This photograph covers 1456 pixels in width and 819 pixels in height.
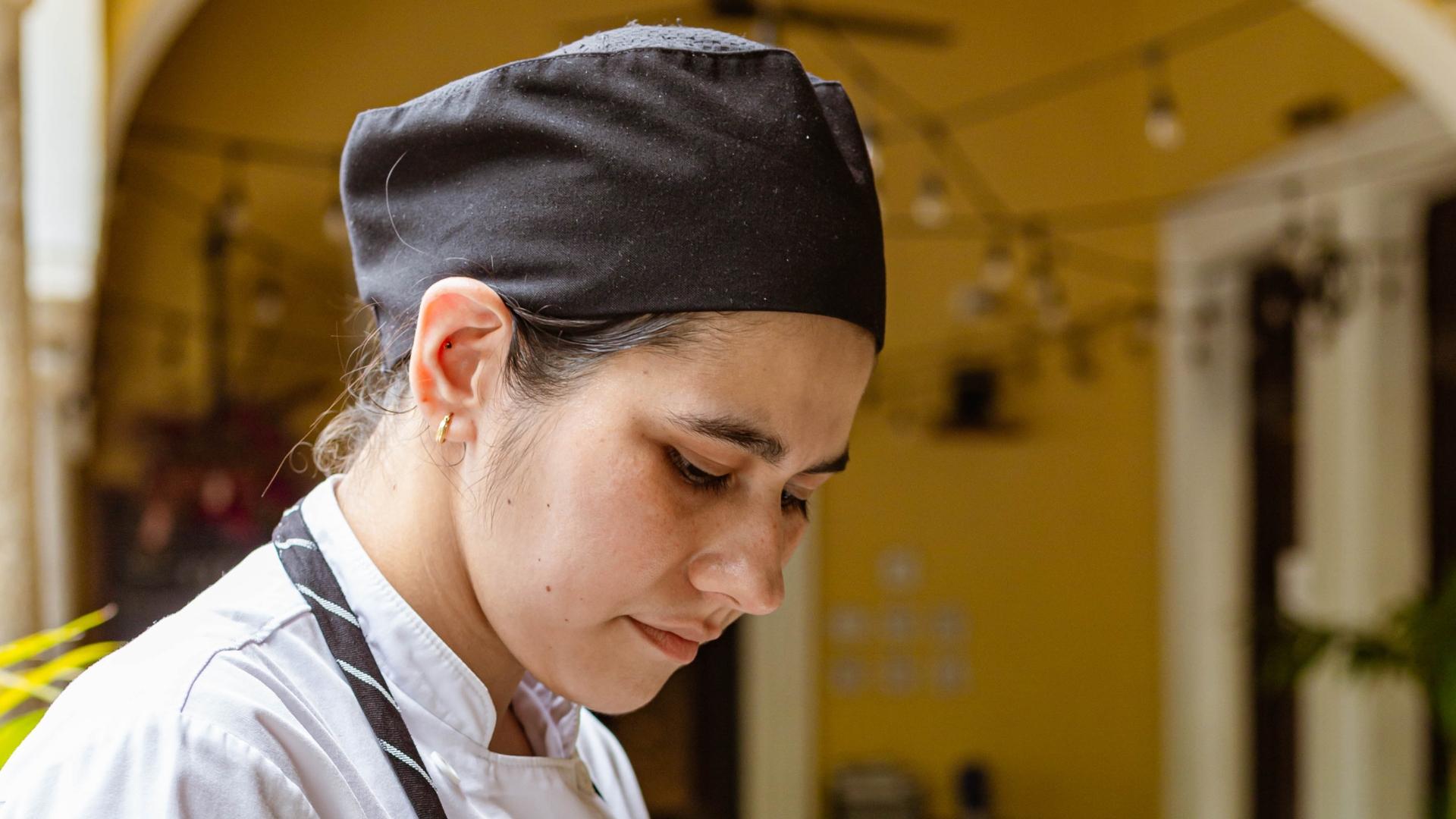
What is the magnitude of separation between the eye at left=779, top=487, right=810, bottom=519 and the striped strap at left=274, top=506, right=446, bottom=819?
0.31 meters

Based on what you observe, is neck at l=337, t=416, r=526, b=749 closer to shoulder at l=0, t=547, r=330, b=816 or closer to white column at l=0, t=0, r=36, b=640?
shoulder at l=0, t=547, r=330, b=816

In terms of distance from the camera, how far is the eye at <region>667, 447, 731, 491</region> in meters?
0.80

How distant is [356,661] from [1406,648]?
3.51 meters

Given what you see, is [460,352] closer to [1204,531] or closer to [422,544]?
[422,544]

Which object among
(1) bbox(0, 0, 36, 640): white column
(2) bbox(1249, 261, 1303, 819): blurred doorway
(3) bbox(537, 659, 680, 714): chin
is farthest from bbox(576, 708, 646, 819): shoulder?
(2) bbox(1249, 261, 1303, 819): blurred doorway

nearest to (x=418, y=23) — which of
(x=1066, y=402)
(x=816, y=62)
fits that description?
(x=816, y=62)

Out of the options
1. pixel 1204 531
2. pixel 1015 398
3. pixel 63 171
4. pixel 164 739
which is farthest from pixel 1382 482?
pixel 164 739

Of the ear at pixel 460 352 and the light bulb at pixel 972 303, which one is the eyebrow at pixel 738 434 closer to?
the ear at pixel 460 352

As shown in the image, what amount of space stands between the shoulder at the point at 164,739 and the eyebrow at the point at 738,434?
29 cm

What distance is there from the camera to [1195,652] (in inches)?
232

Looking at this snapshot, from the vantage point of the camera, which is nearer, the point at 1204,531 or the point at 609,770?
the point at 609,770

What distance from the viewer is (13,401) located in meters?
1.47

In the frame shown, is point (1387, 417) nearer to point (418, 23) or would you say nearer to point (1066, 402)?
point (1066, 402)

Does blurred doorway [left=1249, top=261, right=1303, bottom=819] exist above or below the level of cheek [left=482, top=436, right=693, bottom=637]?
below
